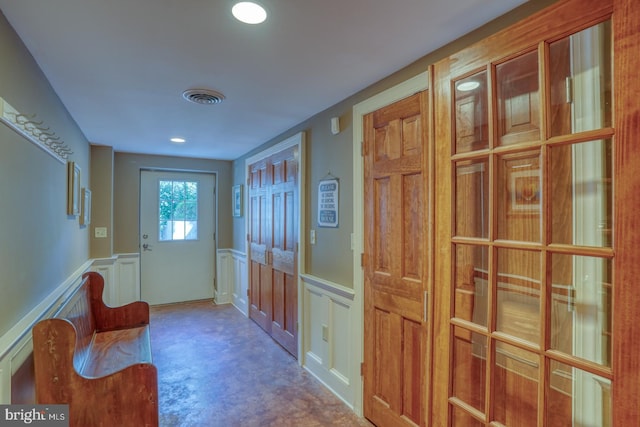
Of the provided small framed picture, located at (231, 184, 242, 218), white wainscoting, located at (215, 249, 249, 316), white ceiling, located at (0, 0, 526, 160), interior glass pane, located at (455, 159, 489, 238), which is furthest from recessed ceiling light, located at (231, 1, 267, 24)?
white wainscoting, located at (215, 249, 249, 316)

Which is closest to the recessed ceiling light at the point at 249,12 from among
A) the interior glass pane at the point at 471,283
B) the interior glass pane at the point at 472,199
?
the interior glass pane at the point at 472,199

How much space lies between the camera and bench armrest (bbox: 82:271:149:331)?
263cm

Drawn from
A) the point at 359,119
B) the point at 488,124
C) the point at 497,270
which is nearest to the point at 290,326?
the point at 359,119

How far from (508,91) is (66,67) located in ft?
7.50

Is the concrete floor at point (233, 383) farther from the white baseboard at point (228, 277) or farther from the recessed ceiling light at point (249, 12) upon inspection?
the recessed ceiling light at point (249, 12)

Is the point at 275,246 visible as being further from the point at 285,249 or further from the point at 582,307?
the point at 582,307

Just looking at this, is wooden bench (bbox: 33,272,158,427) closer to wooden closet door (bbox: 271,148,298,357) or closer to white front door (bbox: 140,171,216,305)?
wooden closet door (bbox: 271,148,298,357)

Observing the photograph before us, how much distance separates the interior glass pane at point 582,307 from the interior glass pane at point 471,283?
25cm

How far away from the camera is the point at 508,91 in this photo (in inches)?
48.4

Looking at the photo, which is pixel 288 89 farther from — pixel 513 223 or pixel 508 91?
pixel 513 223

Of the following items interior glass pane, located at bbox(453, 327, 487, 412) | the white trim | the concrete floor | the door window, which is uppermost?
the door window

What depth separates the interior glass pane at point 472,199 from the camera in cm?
131

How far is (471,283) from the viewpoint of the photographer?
137 cm

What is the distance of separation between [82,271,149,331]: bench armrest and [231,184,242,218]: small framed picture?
222 centimetres
